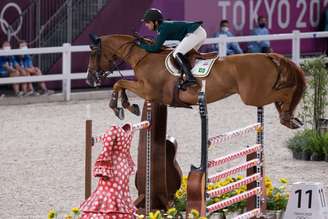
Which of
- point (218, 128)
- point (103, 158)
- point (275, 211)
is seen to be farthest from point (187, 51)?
point (218, 128)

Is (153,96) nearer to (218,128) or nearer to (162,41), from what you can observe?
(162,41)

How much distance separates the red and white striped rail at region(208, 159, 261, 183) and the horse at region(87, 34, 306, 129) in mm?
642

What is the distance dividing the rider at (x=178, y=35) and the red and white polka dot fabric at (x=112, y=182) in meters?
2.50

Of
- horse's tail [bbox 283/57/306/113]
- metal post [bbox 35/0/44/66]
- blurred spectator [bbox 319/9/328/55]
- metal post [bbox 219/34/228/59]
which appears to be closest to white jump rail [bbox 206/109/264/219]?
horse's tail [bbox 283/57/306/113]

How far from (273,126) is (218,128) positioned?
988 millimetres

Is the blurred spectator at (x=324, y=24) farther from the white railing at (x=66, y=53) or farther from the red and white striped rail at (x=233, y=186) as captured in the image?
the red and white striped rail at (x=233, y=186)

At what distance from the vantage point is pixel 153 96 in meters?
12.8

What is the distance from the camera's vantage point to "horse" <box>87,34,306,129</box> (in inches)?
506

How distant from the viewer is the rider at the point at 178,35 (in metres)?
12.8

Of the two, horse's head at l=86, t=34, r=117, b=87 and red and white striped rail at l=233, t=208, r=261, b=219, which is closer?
red and white striped rail at l=233, t=208, r=261, b=219

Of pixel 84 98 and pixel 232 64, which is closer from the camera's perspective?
pixel 232 64

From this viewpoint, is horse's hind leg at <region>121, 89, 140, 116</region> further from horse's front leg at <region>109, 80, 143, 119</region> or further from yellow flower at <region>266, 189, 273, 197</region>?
yellow flower at <region>266, 189, 273, 197</region>

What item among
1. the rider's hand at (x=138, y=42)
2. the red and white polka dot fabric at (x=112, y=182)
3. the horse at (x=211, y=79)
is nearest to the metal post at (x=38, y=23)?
the horse at (x=211, y=79)

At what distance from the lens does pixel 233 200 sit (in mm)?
11820
